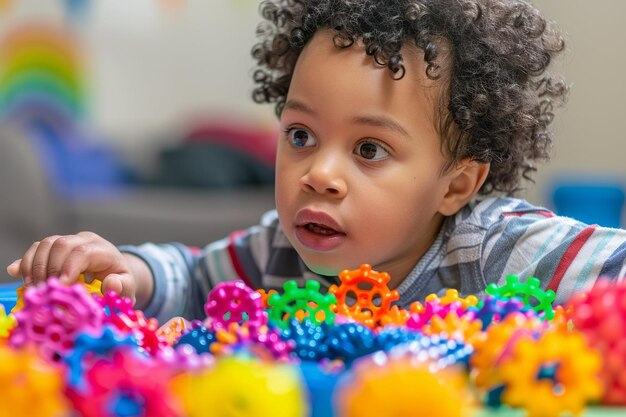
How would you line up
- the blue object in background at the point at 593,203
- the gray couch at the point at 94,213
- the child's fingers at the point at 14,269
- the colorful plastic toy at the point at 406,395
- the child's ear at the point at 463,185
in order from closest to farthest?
1. the colorful plastic toy at the point at 406,395
2. the child's fingers at the point at 14,269
3. the child's ear at the point at 463,185
4. the blue object in background at the point at 593,203
5. the gray couch at the point at 94,213

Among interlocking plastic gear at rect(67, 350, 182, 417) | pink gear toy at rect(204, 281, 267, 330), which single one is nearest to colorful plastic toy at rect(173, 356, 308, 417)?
interlocking plastic gear at rect(67, 350, 182, 417)

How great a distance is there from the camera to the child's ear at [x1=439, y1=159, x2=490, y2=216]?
0.89 metres

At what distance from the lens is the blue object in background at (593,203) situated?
4.50 ft

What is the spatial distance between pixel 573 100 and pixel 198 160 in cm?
96

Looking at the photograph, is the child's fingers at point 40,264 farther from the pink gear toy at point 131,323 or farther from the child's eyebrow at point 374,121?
the child's eyebrow at point 374,121

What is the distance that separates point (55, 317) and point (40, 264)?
24 cm

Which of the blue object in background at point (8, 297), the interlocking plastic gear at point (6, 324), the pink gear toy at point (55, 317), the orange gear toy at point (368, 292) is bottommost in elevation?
the blue object in background at point (8, 297)

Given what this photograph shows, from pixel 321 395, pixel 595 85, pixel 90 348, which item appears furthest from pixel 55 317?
pixel 595 85

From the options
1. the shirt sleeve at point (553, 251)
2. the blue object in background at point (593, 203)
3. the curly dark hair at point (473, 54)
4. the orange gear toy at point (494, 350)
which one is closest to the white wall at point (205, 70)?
the blue object in background at point (593, 203)

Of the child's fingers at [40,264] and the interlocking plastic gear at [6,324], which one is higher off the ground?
the interlocking plastic gear at [6,324]

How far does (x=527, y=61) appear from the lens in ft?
3.00

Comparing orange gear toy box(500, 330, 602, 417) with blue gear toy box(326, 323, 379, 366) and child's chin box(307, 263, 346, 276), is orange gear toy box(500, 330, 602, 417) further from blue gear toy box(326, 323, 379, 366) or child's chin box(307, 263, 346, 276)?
child's chin box(307, 263, 346, 276)

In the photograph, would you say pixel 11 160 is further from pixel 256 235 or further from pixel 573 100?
pixel 573 100

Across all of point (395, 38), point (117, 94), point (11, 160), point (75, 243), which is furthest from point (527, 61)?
point (117, 94)
